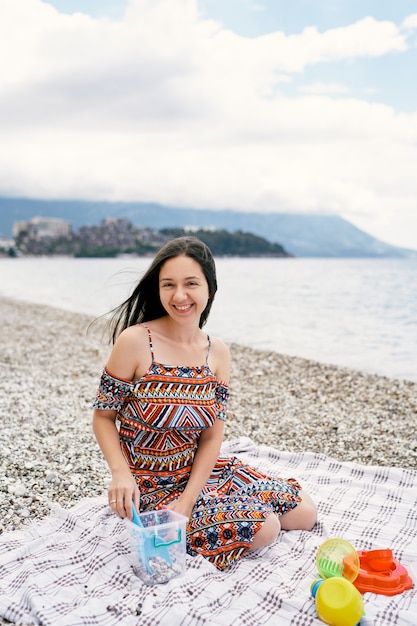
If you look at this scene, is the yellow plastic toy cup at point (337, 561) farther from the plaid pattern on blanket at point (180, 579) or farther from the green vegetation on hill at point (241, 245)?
the green vegetation on hill at point (241, 245)

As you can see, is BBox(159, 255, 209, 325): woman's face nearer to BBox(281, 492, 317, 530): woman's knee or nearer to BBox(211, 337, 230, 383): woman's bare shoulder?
BBox(211, 337, 230, 383): woman's bare shoulder

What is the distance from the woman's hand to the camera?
10.3 ft

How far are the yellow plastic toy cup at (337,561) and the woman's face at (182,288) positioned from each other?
1.53 m

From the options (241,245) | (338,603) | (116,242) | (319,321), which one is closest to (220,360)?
(338,603)

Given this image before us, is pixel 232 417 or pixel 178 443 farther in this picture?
pixel 232 417

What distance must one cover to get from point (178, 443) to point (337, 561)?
1.10m

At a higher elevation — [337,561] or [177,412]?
[177,412]

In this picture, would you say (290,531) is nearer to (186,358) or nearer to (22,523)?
(186,358)

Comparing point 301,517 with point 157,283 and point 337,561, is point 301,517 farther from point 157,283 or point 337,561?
point 157,283

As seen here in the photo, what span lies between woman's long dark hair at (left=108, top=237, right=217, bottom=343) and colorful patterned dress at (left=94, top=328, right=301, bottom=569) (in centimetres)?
21

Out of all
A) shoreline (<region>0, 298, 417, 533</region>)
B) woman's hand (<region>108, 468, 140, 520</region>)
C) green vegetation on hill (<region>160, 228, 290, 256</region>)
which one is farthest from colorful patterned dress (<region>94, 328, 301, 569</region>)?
green vegetation on hill (<region>160, 228, 290, 256</region>)

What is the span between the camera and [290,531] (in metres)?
3.94

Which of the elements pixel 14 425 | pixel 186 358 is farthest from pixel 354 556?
pixel 14 425

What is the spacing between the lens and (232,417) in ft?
23.3
